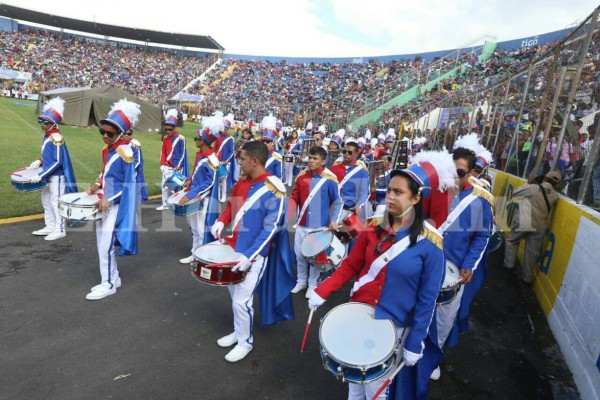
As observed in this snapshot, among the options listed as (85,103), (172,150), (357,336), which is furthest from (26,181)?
(85,103)

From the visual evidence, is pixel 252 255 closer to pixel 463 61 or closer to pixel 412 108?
pixel 412 108

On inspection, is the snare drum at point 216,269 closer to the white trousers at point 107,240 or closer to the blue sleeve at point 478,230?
the white trousers at point 107,240

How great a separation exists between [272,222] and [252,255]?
37 cm

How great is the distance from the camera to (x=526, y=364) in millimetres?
4062

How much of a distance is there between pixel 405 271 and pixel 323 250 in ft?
6.60

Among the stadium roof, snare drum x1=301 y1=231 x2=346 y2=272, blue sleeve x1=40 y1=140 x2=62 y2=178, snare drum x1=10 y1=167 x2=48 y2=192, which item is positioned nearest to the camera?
snare drum x1=301 y1=231 x2=346 y2=272

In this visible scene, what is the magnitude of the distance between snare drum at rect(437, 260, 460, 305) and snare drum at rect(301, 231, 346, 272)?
1.34 metres

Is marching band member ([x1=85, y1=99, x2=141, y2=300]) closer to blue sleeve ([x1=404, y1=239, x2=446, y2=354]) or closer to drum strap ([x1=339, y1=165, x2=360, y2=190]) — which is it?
drum strap ([x1=339, y1=165, x2=360, y2=190])

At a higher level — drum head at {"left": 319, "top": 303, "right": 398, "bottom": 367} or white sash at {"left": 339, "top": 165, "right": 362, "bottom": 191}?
white sash at {"left": 339, "top": 165, "right": 362, "bottom": 191}

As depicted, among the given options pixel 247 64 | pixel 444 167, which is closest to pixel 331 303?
pixel 444 167

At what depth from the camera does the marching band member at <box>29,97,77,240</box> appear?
591cm

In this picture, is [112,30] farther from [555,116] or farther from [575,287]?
[575,287]

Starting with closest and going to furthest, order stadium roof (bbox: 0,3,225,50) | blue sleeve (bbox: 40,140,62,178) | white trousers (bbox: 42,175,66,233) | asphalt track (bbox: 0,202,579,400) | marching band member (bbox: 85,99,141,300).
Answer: asphalt track (bbox: 0,202,579,400)
marching band member (bbox: 85,99,141,300)
blue sleeve (bbox: 40,140,62,178)
white trousers (bbox: 42,175,66,233)
stadium roof (bbox: 0,3,225,50)

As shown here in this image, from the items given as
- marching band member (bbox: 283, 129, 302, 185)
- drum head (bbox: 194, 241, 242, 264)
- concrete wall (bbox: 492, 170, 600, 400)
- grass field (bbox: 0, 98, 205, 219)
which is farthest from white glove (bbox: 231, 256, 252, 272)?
marching band member (bbox: 283, 129, 302, 185)
